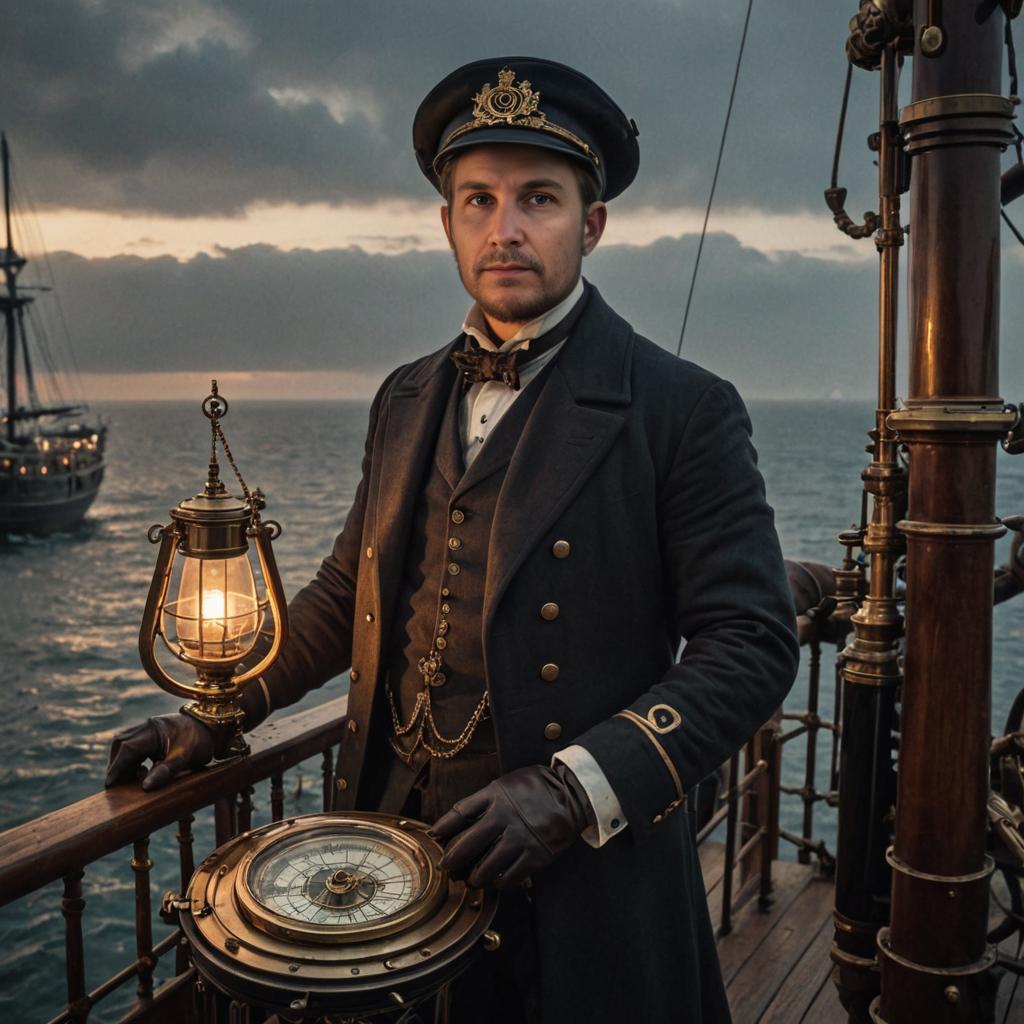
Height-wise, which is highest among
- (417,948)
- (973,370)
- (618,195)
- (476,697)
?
(618,195)

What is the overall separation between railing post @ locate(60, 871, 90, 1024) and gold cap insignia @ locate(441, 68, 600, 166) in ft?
4.92

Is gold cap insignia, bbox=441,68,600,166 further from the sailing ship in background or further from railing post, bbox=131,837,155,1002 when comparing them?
the sailing ship in background

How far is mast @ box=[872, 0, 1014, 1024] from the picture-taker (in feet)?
6.23

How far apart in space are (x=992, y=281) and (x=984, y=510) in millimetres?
445

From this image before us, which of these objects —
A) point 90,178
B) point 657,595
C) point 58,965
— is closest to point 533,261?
point 657,595

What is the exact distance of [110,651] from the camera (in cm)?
3641

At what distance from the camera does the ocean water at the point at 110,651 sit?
52.7 ft

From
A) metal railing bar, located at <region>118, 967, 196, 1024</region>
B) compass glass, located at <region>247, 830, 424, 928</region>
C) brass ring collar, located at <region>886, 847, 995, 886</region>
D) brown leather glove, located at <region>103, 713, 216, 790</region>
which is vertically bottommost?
metal railing bar, located at <region>118, 967, 196, 1024</region>

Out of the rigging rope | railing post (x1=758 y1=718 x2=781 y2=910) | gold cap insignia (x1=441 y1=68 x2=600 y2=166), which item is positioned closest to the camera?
gold cap insignia (x1=441 y1=68 x2=600 y2=166)

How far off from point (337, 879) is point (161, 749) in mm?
613

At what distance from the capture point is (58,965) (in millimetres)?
15164

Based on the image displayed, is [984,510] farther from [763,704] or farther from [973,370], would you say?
[763,704]

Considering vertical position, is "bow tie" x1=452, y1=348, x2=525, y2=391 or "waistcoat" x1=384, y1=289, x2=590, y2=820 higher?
"bow tie" x1=452, y1=348, x2=525, y2=391

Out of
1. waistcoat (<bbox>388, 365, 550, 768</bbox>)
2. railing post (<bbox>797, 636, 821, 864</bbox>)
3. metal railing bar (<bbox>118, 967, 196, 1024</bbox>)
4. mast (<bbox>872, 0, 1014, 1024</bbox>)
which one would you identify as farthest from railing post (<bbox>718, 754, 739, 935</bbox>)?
metal railing bar (<bbox>118, 967, 196, 1024</bbox>)
